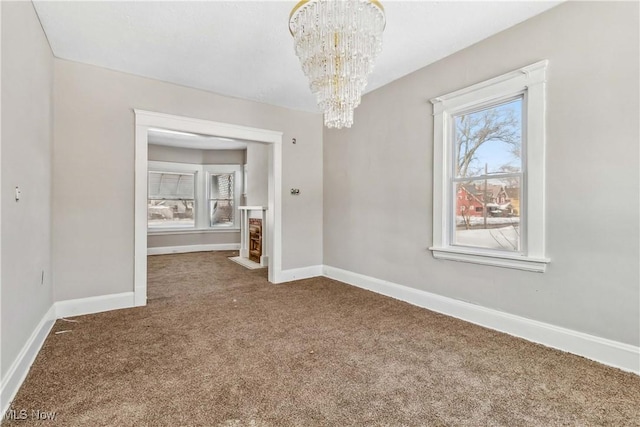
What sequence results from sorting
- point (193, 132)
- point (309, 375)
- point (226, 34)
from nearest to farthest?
point (309, 375) < point (226, 34) < point (193, 132)

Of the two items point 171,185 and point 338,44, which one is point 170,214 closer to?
point 171,185

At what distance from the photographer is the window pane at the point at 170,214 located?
7320 mm

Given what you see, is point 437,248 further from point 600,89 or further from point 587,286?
point 600,89

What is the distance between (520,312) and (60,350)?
144 inches

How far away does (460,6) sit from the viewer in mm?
2322

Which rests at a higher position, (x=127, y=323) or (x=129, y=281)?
(x=129, y=281)

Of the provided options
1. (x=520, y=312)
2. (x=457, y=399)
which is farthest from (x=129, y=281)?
(x=520, y=312)

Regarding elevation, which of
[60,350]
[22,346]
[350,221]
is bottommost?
[60,350]

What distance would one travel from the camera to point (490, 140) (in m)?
2.86

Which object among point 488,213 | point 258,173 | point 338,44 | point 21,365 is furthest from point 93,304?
point 488,213

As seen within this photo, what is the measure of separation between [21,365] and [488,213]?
145 inches

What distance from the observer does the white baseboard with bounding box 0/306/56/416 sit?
163 centimetres

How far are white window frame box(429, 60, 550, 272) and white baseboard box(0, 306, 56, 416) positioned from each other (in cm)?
332

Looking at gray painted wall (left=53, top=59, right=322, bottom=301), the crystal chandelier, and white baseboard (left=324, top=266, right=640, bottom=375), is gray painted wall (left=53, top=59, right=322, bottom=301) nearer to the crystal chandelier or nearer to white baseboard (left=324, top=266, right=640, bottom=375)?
the crystal chandelier
